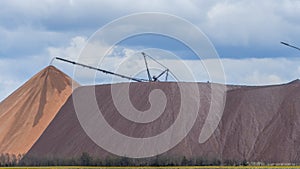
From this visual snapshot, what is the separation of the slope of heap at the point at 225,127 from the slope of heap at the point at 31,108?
6408 mm

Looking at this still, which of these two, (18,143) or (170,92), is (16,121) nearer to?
(18,143)

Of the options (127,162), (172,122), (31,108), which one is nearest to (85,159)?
(127,162)

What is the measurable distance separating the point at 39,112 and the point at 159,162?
4692 cm

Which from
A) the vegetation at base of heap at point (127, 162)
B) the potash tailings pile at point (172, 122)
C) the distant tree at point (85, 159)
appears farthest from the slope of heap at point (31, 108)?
the distant tree at point (85, 159)

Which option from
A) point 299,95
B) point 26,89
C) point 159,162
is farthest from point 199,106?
point 26,89

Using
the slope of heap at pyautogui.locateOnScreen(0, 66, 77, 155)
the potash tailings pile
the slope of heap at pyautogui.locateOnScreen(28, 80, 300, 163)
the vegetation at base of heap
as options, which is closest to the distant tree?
the vegetation at base of heap

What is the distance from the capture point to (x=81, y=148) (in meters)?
123

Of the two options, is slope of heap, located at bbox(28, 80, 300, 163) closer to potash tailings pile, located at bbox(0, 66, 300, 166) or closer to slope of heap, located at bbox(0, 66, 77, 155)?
potash tailings pile, located at bbox(0, 66, 300, 166)

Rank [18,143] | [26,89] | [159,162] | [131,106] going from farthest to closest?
[26,89]
[18,143]
[131,106]
[159,162]

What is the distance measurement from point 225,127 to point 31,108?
42.2 m

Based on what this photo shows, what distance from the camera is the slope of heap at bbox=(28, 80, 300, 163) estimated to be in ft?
385

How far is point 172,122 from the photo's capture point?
410ft

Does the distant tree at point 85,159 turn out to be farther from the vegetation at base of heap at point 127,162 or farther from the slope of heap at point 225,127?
the slope of heap at point 225,127

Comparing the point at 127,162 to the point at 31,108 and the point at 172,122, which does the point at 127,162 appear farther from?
the point at 31,108
